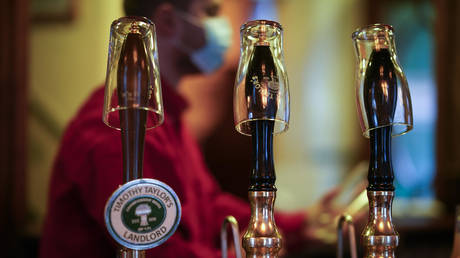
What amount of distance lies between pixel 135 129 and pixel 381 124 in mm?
200

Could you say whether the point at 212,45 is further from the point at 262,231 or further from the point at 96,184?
the point at 262,231

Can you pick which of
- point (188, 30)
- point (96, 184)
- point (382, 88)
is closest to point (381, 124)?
point (382, 88)

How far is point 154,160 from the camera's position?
0.53 meters

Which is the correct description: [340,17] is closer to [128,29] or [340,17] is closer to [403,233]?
[403,233]

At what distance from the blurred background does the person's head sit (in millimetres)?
485

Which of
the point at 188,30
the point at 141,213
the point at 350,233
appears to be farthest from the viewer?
the point at 188,30

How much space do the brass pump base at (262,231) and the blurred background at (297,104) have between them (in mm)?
940

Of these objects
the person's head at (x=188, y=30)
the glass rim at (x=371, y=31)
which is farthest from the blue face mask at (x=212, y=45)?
the glass rim at (x=371, y=31)

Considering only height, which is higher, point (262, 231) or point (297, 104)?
point (297, 104)

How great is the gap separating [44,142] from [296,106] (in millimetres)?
768

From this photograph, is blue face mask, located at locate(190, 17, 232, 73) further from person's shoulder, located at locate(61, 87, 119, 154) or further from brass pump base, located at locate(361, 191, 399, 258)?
brass pump base, located at locate(361, 191, 399, 258)

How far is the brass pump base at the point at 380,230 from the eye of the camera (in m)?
0.40

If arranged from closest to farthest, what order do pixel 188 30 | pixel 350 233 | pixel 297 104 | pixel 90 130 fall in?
1. pixel 350 233
2. pixel 90 130
3. pixel 188 30
4. pixel 297 104

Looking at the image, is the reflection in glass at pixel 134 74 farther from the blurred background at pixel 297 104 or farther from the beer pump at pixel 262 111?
the blurred background at pixel 297 104
